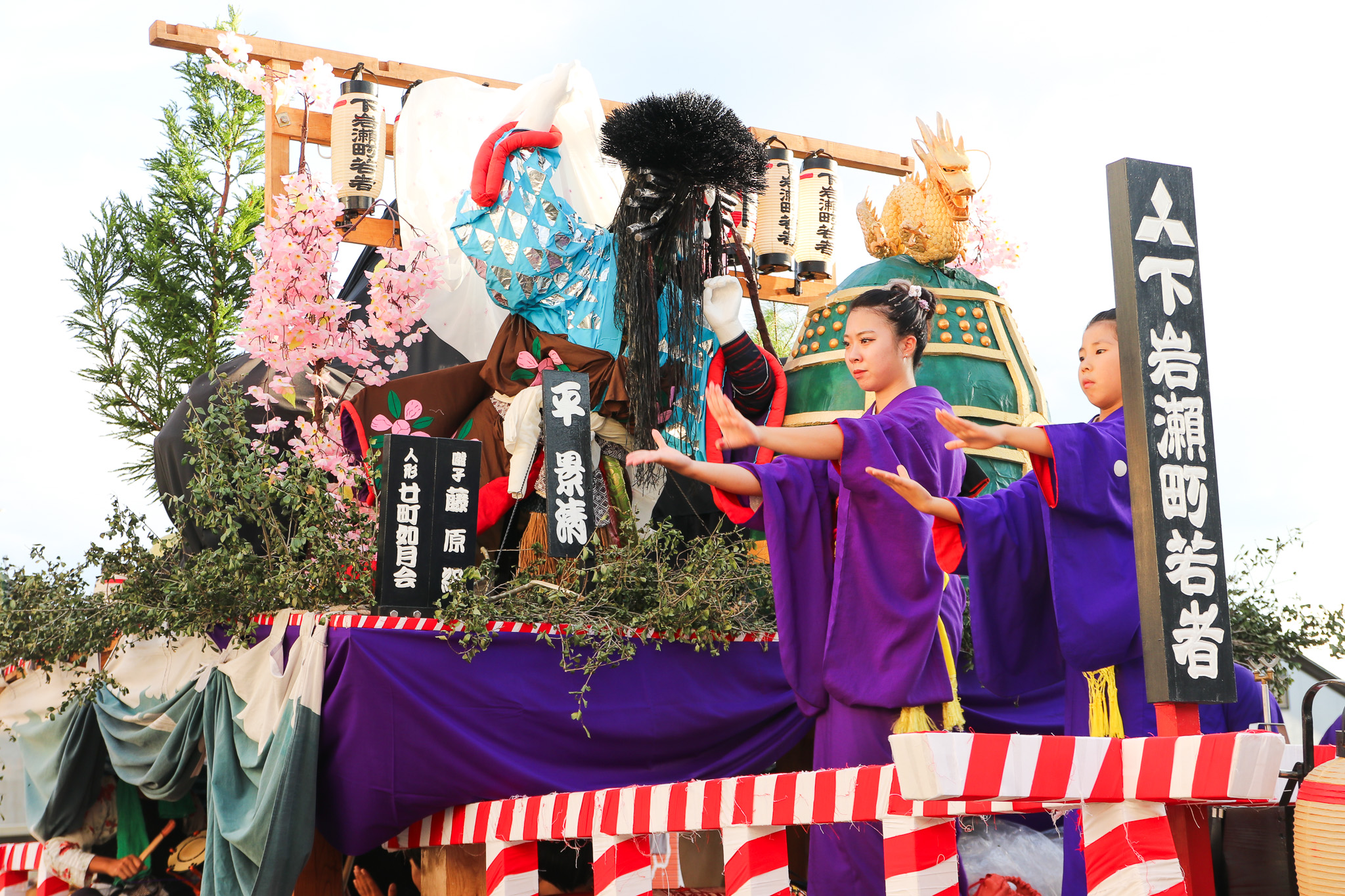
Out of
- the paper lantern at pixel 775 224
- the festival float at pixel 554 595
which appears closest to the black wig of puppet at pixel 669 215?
the festival float at pixel 554 595

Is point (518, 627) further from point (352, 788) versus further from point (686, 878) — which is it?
point (686, 878)

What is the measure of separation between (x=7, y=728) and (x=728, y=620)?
372 cm

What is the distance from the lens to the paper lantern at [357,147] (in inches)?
278

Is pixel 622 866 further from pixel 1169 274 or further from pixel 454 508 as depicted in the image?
pixel 1169 274

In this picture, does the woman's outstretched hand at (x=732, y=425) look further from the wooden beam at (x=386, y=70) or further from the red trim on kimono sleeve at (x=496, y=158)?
the wooden beam at (x=386, y=70)

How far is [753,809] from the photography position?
2941mm

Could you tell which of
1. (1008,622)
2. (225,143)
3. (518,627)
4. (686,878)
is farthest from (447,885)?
(225,143)

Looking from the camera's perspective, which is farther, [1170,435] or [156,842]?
[156,842]

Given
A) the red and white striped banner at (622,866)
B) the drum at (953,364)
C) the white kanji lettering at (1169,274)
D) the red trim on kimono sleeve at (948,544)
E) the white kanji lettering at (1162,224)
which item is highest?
the drum at (953,364)

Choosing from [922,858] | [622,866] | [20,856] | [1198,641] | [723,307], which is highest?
[723,307]

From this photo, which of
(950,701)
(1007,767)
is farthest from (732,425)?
(1007,767)

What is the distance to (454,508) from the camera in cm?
434

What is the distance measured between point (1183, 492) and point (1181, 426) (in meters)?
0.15

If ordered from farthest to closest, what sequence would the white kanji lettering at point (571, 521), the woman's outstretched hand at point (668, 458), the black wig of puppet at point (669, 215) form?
the black wig of puppet at point (669, 215) < the white kanji lettering at point (571, 521) < the woman's outstretched hand at point (668, 458)
